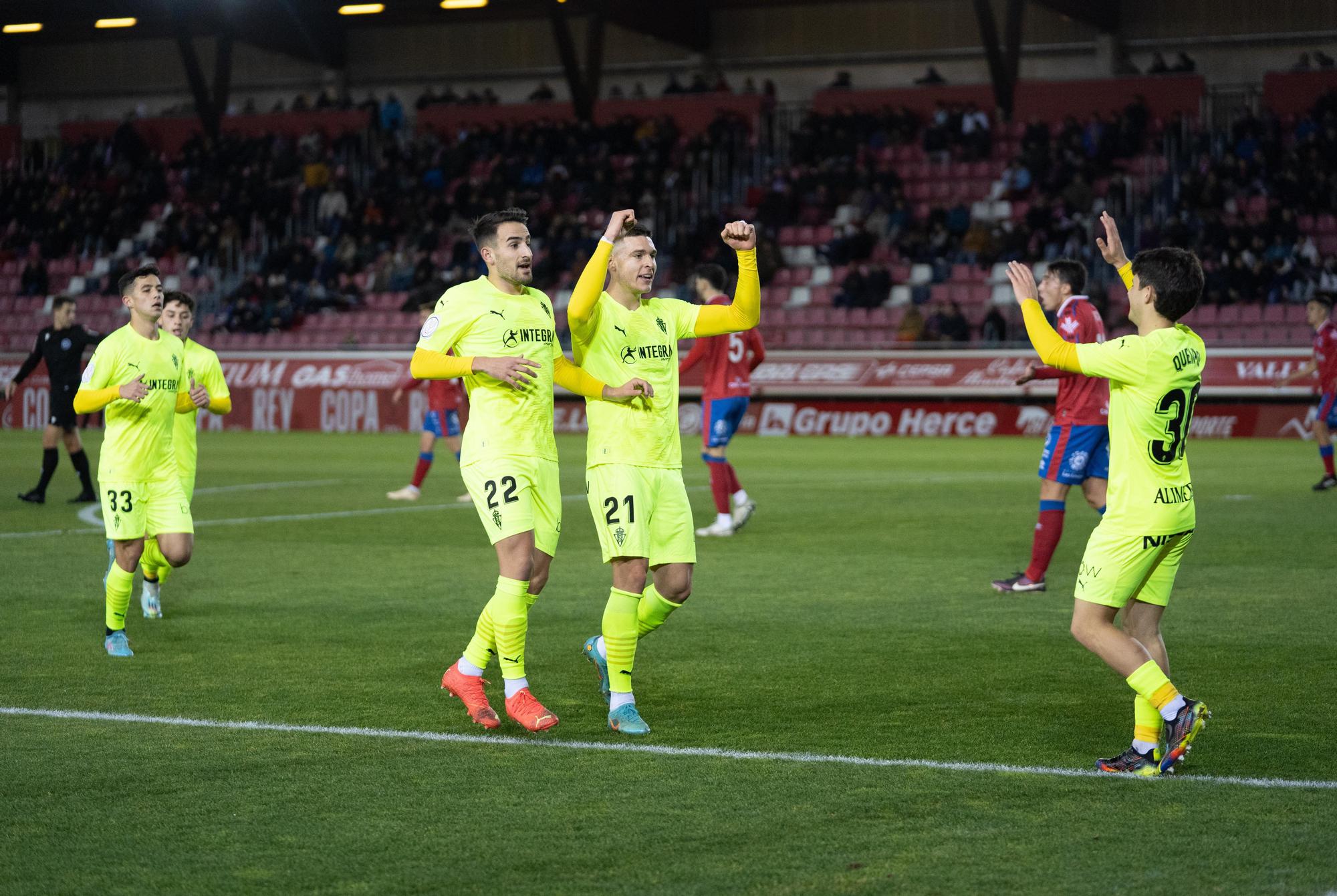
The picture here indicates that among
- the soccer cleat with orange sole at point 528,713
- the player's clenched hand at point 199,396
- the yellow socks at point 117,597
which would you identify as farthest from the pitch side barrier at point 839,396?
the soccer cleat with orange sole at point 528,713

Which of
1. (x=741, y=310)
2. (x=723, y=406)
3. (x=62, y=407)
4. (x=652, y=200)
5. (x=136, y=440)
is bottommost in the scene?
(x=62, y=407)

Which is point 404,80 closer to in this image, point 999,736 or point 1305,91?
point 1305,91

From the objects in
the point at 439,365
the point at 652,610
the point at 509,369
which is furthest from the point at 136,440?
the point at 652,610

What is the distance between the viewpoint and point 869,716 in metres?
6.68

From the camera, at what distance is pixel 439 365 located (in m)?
6.59

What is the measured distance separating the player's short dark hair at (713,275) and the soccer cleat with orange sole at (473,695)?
7028 mm

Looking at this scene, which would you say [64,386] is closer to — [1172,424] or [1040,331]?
[1040,331]

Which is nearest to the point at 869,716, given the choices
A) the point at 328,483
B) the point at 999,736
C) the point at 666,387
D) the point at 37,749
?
the point at 999,736

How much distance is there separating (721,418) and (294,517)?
14.2 feet

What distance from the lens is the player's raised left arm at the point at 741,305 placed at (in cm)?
688

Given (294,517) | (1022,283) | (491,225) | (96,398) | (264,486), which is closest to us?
(1022,283)

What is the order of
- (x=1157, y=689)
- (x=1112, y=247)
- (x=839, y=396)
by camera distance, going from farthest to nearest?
(x=839, y=396) → (x=1112, y=247) → (x=1157, y=689)

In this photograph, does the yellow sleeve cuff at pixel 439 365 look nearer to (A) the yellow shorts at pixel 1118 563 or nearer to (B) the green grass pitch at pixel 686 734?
(B) the green grass pitch at pixel 686 734

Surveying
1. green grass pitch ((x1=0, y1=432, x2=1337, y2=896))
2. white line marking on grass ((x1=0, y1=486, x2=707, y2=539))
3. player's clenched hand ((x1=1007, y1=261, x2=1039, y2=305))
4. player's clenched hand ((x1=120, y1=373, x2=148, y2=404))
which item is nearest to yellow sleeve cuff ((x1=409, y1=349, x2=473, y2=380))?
green grass pitch ((x1=0, y1=432, x2=1337, y2=896))
